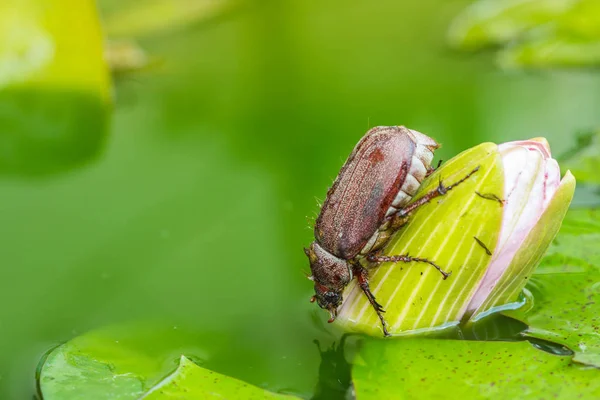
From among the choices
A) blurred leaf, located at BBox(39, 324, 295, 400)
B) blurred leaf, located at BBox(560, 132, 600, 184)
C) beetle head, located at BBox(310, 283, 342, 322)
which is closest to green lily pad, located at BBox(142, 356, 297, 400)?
blurred leaf, located at BBox(39, 324, 295, 400)

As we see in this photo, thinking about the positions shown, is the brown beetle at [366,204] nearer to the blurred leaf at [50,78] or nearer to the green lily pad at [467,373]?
the green lily pad at [467,373]

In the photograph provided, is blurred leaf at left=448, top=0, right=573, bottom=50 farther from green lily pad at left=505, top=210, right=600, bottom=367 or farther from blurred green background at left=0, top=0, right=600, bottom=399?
green lily pad at left=505, top=210, right=600, bottom=367

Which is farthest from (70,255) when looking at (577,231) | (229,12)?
(229,12)

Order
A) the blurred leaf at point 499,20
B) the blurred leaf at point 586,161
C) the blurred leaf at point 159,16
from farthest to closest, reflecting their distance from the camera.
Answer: the blurred leaf at point 159,16 → the blurred leaf at point 499,20 → the blurred leaf at point 586,161

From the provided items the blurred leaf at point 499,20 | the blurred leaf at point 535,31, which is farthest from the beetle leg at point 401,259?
the blurred leaf at point 499,20

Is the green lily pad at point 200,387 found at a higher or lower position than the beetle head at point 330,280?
lower
